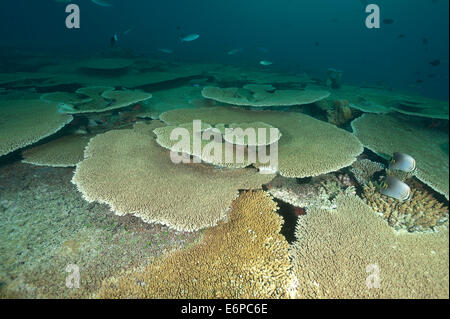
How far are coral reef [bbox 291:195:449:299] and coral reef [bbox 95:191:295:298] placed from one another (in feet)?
0.78

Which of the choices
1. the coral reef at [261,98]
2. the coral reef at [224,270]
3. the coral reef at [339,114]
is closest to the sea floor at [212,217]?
the coral reef at [224,270]

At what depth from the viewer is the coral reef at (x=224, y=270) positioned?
2229 millimetres

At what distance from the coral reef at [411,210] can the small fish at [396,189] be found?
0.38 meters

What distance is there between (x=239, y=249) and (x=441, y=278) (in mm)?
2152

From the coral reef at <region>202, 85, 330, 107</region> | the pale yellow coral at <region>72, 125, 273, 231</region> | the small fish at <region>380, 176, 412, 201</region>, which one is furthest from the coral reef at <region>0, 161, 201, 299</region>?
the coral reef at <region>202, 85, 330, 107</region>

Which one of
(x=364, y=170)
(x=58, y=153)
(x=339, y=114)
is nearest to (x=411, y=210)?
(x=364, y=170)

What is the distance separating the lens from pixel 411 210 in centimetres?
311

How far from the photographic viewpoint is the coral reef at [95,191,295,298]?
2229 mm

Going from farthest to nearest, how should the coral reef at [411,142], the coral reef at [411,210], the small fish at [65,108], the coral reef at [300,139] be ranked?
1. the small fish at [65,108]
2. the coral reef at [411,142]
3. the coral reef at [300,139]
4. the coral reef at [411,210]

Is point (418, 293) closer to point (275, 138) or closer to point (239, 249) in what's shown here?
point (239, 249)

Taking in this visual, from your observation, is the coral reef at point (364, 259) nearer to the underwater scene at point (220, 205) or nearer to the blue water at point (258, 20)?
the underwater scene at point (220, 205)

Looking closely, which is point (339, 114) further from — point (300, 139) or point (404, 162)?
point (404, 162)

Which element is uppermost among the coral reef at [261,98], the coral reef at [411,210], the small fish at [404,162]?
the coral reef at [261,98]
